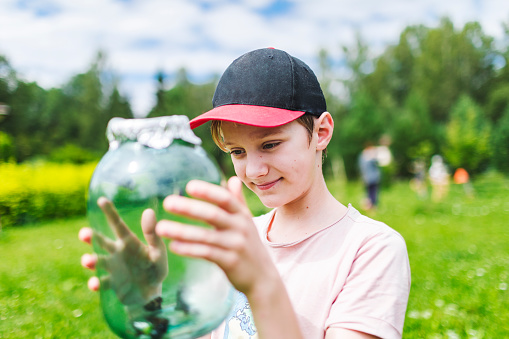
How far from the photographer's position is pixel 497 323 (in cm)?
364

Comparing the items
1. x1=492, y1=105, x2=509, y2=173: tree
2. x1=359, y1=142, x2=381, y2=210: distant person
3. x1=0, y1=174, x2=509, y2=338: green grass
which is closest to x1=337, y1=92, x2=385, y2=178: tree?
x1=492, y1=105, x2=509, y2=173: tree

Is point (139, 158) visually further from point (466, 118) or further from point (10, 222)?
point (466, 118)

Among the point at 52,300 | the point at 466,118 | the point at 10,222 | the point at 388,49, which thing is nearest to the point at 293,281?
the point at 52,300

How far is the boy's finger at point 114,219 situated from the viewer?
3.36 ft

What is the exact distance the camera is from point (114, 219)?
1.03m

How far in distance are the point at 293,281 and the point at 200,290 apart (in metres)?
0.55

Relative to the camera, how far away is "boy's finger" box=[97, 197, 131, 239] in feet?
3.36

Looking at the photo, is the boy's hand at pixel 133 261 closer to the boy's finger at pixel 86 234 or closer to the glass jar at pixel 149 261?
the glass jar at pixel 149 261

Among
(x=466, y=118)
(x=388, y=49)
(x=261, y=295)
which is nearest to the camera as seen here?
(x=261, y=295)

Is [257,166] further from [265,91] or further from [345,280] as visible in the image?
[345,280]

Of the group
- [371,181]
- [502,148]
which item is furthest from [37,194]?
[502,148]

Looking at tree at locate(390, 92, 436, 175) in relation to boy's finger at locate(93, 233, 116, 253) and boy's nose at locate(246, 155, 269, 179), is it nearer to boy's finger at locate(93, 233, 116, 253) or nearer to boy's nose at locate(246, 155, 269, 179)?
boy's nose at locate(246, 155, 269, 179)

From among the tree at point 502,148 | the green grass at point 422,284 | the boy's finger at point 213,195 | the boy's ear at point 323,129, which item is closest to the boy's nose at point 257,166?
the boy's ear at point 323,129

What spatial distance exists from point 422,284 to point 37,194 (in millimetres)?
13522
